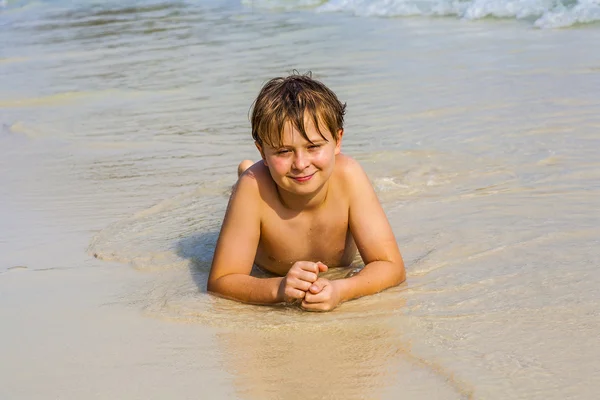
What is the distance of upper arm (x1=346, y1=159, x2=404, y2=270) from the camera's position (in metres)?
3.57

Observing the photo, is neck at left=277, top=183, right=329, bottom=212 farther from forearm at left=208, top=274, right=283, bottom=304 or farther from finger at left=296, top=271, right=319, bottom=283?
finger at left=296, top=271, right=319, bottom=283

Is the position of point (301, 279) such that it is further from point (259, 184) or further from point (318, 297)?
point (259, 184)

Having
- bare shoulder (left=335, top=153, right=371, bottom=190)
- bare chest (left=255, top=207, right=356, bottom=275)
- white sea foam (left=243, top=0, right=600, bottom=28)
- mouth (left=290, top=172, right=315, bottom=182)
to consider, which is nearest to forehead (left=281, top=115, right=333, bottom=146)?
mouth (left=290, top=172, right=315, bottom=182)

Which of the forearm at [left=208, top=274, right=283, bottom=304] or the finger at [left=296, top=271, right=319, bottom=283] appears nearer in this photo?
the finger at [left=296, top=271, right=319, bottom=283]

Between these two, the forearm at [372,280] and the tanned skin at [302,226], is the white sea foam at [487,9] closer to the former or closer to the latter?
the tanned skin at [302,226]

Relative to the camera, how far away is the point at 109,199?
5.16 meters

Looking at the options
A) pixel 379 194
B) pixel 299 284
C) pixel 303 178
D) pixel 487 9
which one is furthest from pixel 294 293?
pixel 487 9

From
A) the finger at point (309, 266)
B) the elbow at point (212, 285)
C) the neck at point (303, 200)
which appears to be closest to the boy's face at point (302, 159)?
the neck at point (303, 200)

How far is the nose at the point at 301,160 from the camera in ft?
10.9

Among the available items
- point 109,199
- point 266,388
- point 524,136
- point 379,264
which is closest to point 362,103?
point 524,136

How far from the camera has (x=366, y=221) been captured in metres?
3.61

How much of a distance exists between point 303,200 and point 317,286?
0.55 m

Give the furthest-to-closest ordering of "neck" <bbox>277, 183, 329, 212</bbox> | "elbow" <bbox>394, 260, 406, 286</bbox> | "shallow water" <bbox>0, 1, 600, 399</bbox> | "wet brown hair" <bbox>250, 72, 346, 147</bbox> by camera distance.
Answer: "neck" <bbox>277, 183, 329, 212</bbox>, "elbow" <bbox>394, 260, 406, 286</bbox>, "wet brown hair" <bbox>250, 72, 346, 147</bbox>, "shallow water" <bbox>0, 1, 600, 399</bbox>

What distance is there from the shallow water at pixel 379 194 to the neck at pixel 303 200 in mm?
485
